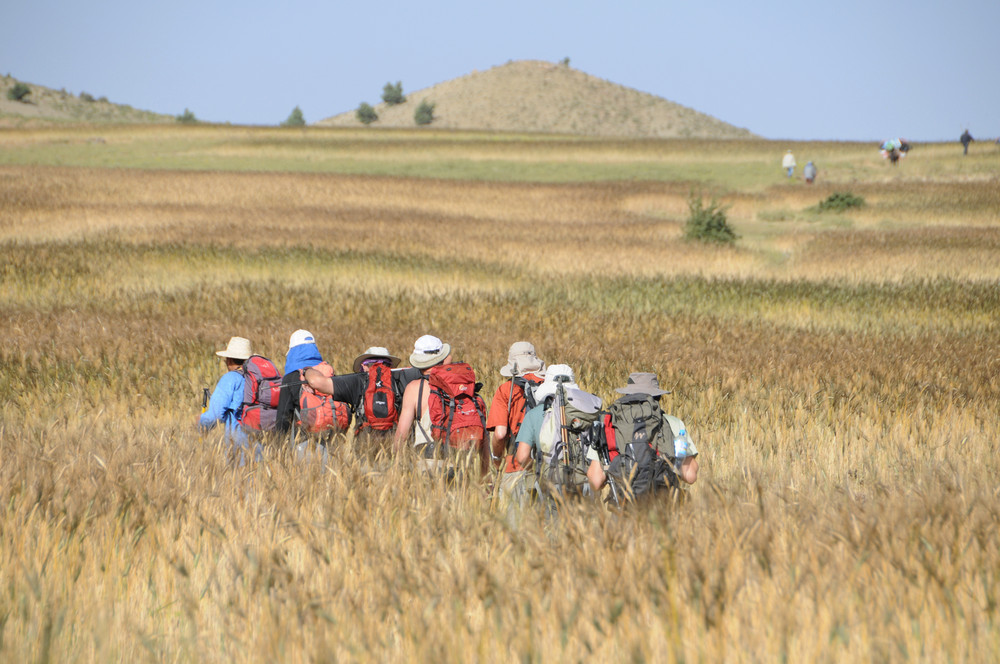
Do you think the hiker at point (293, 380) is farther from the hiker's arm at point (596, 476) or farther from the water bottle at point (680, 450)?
the water bottle at point (680, 450)

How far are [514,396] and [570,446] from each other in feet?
3.35

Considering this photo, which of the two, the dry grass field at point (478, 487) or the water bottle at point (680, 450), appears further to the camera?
the water bottle at point (680, 450)

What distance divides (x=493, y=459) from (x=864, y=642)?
3517 mm

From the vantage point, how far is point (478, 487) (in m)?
4.99

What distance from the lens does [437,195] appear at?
121 feet

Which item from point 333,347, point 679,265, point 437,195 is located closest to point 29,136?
point 437,195

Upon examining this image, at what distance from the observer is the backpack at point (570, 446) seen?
489cm

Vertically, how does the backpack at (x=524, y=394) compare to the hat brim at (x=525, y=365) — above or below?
below

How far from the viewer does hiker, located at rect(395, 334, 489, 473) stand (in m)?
5.88

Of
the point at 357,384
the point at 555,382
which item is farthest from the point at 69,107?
the point at 555,382

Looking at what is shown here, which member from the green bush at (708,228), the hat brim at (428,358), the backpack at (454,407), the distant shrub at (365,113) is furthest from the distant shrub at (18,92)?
the backpack at (454,407)

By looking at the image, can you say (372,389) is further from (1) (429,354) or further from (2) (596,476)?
(2) (596,476)

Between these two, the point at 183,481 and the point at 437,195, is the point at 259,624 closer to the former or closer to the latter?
the point at 183,481

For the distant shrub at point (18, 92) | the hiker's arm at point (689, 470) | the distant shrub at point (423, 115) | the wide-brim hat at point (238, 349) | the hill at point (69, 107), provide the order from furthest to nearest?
the distant shrub at point (423, 115) < the distant shrub at point (18, 92) < the hill at point (69, 107) < the wide-brim hat at point (238, 349) < the hiker's arm at point (689, 470)
